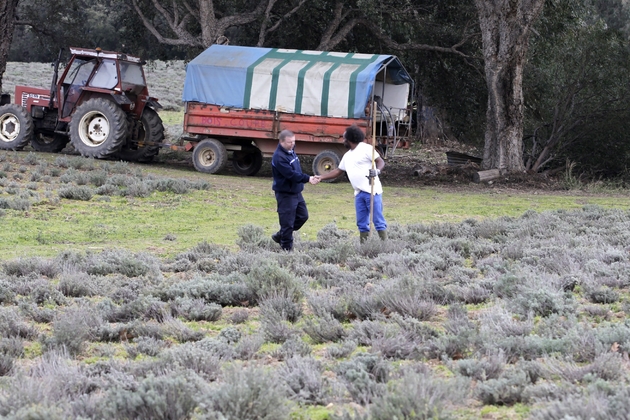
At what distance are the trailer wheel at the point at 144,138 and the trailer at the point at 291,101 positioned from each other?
1387 millimetres

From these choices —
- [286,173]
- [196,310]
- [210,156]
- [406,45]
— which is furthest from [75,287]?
[406,45]

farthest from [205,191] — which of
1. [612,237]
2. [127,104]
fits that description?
[612,237]

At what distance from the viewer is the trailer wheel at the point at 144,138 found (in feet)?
79.4

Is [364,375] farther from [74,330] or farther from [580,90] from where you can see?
[580,90]

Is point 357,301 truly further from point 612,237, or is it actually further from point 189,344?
point 612,237

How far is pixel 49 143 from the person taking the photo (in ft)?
84.0

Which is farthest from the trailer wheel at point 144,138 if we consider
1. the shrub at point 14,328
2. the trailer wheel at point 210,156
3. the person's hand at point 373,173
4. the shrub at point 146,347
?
the shrub at point 146,347

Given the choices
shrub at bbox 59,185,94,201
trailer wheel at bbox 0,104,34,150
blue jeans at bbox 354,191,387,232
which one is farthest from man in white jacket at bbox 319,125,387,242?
trailer wheel at bbox 0,104,34,150

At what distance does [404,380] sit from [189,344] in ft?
7.01

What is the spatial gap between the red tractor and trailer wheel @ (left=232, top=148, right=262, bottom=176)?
6.72 ft

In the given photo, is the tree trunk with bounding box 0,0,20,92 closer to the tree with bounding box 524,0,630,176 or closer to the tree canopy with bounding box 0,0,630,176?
the tree canopy with bounding box 0,0,630,176

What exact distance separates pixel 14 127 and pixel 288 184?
613 inches

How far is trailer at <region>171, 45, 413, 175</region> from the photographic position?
21469 mm

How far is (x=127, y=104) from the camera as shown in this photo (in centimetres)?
2327
